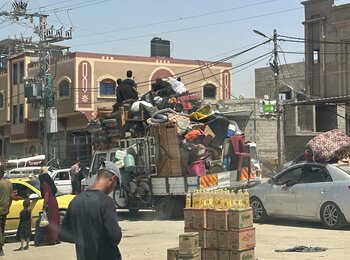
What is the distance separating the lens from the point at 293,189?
1370 centimetres

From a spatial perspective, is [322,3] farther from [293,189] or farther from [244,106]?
[293,189]

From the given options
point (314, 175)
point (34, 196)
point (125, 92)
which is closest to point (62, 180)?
point (125, 92)

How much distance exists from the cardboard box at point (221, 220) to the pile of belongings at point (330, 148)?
811 cm

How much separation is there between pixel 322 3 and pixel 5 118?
1172 inches

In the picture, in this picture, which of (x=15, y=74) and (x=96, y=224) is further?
(x=15, y=74)

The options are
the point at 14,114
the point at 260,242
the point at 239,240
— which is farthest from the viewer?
the point at 14,114

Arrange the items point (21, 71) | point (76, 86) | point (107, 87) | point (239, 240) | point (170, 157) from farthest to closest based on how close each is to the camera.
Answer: point (21, 71) < point (107, 87) < point (76, 86) < point (170, 157) < point (239, 240)

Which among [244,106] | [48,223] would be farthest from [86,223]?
[244,106]

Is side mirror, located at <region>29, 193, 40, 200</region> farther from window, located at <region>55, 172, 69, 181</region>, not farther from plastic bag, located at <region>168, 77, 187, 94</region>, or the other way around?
window, located at <region>55, 172, 69, 181</region>

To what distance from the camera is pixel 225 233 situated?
24.1 feet

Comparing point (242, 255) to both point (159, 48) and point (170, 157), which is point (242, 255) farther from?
point (159, 48)

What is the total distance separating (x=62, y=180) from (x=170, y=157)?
12.6 metres

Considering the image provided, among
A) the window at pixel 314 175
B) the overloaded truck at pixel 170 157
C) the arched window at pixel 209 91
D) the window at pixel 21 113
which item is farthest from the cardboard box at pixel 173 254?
the window at pixel 21 113

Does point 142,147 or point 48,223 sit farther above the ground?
point 142,147
